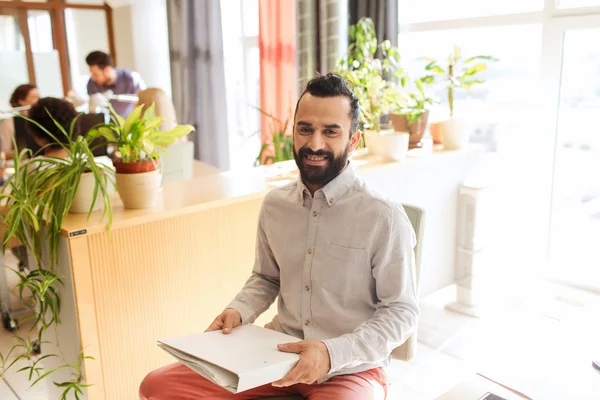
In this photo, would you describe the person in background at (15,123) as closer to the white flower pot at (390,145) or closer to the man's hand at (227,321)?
the white flower pot at (390,145)

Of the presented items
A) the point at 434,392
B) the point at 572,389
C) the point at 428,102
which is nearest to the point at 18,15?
the point at 428,102

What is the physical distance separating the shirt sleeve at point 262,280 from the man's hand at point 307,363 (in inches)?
10.8

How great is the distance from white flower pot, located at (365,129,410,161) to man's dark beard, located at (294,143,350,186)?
1.00m

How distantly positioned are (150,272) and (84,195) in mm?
307

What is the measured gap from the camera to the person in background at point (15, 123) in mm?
3268

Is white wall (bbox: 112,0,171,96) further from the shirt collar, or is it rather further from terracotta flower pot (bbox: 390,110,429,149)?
the shirt collar

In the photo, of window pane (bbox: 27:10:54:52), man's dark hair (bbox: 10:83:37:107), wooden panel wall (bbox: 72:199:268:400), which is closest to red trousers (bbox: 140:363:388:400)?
wooden panel wall (bbox: 72:199:268:400)

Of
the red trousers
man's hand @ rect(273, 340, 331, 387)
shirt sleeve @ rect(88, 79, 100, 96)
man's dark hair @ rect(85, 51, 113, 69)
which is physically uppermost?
man's dark hair @ rect(85, 51, 113, 69)

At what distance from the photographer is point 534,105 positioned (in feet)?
9.86

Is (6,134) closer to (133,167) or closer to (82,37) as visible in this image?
(82,37)

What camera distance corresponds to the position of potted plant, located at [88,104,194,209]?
66.2 inches

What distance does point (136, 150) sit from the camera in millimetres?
1703

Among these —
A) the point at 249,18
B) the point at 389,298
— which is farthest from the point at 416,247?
the point at 249,18

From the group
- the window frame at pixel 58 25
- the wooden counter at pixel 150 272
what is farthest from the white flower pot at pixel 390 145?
the window frame at pixel 58 25
